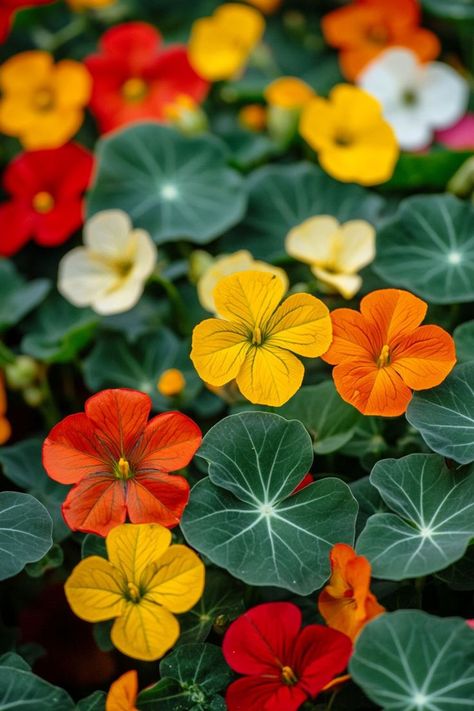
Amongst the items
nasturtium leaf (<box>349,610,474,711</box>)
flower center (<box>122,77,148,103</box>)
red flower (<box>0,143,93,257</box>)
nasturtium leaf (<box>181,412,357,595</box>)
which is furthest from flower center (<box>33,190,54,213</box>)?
nasturtium leaf (<box>349,610,474,711</box>)

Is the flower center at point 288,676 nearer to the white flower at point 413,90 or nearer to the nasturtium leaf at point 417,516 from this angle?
the nasturtium leaf at point 417,516

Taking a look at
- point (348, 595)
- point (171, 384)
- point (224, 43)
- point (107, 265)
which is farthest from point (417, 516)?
point (224, 43)

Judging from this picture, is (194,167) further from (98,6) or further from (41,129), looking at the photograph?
(98,6)

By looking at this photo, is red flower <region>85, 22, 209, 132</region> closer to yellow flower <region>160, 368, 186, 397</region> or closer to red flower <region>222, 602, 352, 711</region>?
yellow flower <region>160, 368, 186, 397</region>

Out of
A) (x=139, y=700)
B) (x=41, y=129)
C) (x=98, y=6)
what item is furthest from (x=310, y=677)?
(x=98, y=6)

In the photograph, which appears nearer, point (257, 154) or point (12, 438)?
point (12, 438)
